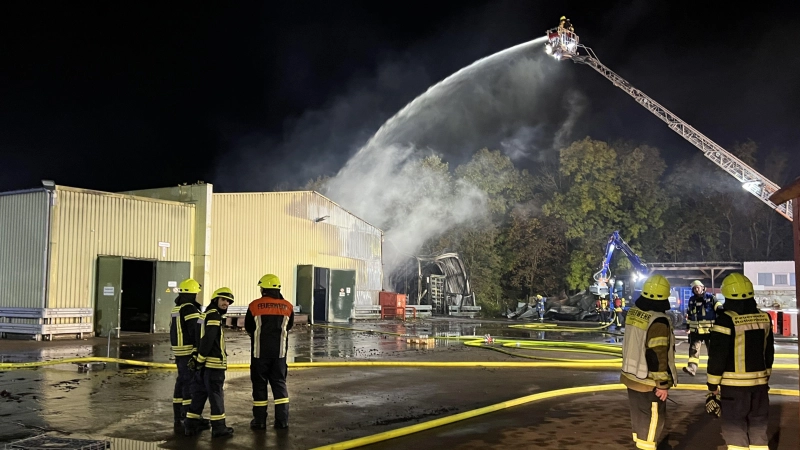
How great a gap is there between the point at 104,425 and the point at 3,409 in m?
1.81

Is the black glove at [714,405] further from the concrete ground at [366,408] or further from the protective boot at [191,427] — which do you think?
the protective boot at [191,427]

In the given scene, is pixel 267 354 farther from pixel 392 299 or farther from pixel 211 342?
pixel 392 299

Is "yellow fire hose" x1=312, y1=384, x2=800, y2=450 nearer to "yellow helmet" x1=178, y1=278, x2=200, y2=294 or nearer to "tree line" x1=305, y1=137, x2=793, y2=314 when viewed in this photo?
"yellow helmet" x1=178, y1=278, x2=200, y2=294

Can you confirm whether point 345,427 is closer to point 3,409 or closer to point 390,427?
point 390,427

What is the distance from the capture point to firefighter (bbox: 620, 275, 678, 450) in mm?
5445

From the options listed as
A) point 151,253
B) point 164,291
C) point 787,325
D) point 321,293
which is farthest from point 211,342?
point 787,325

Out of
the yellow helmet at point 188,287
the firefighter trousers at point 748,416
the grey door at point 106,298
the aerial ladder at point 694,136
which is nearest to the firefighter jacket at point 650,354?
the firefighter trousers at point 748,416

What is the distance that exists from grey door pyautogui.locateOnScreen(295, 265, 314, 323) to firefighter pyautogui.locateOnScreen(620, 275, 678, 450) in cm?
1937

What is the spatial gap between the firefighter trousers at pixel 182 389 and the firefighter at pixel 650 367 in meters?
4.49

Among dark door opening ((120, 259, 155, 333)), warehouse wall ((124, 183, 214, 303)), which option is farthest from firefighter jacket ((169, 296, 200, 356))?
warehouse wall ((124, 183, 214, 303))

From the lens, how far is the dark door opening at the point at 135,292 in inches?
806

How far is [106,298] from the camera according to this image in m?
17.9

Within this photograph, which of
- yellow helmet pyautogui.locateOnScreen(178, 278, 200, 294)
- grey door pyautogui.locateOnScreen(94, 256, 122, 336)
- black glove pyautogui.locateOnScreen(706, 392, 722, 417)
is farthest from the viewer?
grey door pyautogui.locateOnScreen(94, 256, 122, 336)

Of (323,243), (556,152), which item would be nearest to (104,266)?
(323,243)
